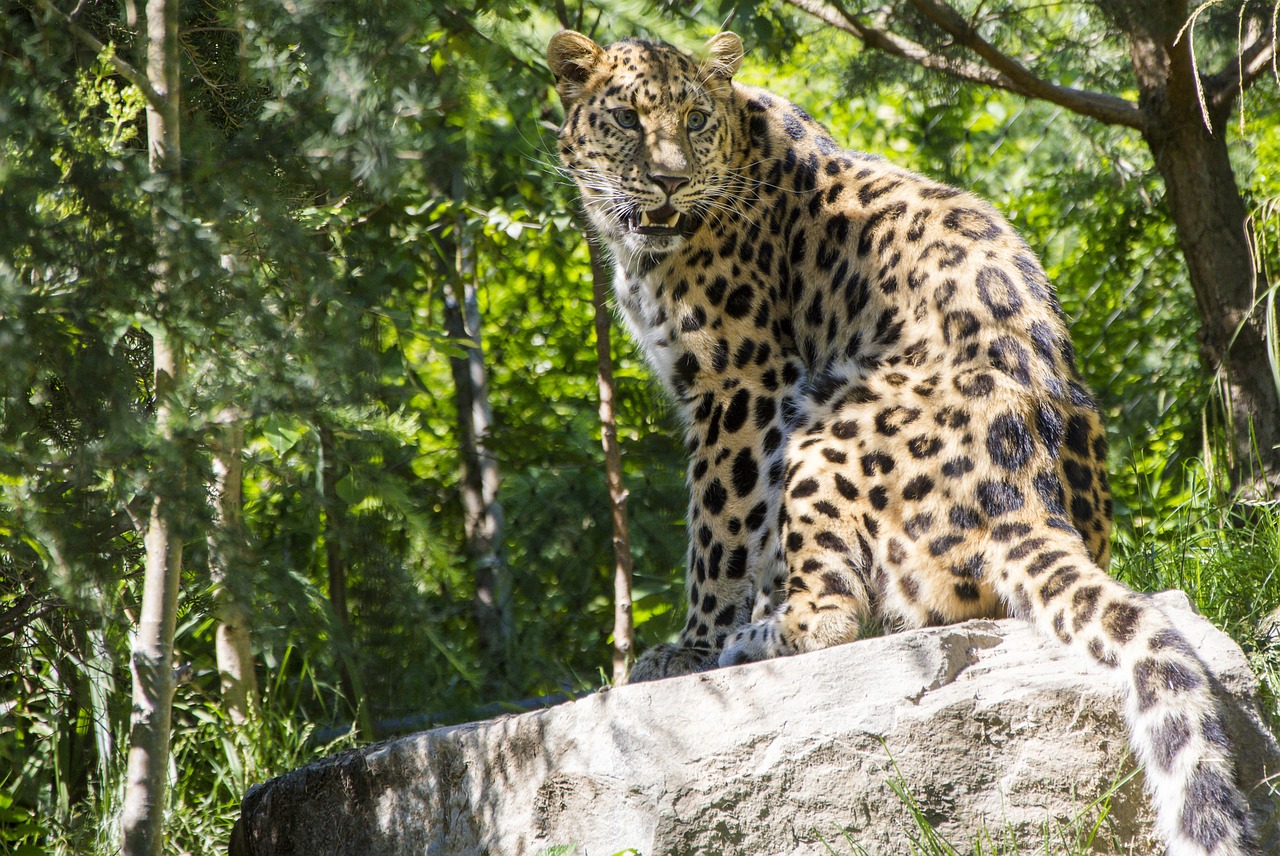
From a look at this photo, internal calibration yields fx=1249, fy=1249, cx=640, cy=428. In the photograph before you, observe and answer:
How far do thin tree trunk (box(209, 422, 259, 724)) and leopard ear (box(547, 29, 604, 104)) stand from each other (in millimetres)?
2031

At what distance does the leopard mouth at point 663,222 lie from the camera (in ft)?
15.8

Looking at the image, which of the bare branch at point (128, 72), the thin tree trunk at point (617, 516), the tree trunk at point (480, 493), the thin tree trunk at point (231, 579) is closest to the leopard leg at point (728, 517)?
the thin tree trunk at point (617, 516)

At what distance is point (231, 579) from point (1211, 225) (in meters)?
5.16

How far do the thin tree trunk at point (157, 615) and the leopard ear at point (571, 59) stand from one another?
2000 millimetres

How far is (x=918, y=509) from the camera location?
3910mm

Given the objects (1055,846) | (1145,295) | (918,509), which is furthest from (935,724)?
(1145,295)

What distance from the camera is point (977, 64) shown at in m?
6.87

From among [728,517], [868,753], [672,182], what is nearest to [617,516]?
[728,517]

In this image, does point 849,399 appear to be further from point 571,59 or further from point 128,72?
point 128,72

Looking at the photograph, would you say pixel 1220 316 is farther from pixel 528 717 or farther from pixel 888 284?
pixel 528 717

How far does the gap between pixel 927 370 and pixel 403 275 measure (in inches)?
146

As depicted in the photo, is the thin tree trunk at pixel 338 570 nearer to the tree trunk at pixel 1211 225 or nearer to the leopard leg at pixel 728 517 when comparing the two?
the leopard leg at pixel 728 517

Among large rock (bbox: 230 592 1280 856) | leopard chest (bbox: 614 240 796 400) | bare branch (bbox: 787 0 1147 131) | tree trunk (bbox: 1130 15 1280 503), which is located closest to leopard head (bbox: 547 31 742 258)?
leopard chest (bbox: 614 240 796 400)

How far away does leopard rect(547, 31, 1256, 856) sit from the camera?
346cm
